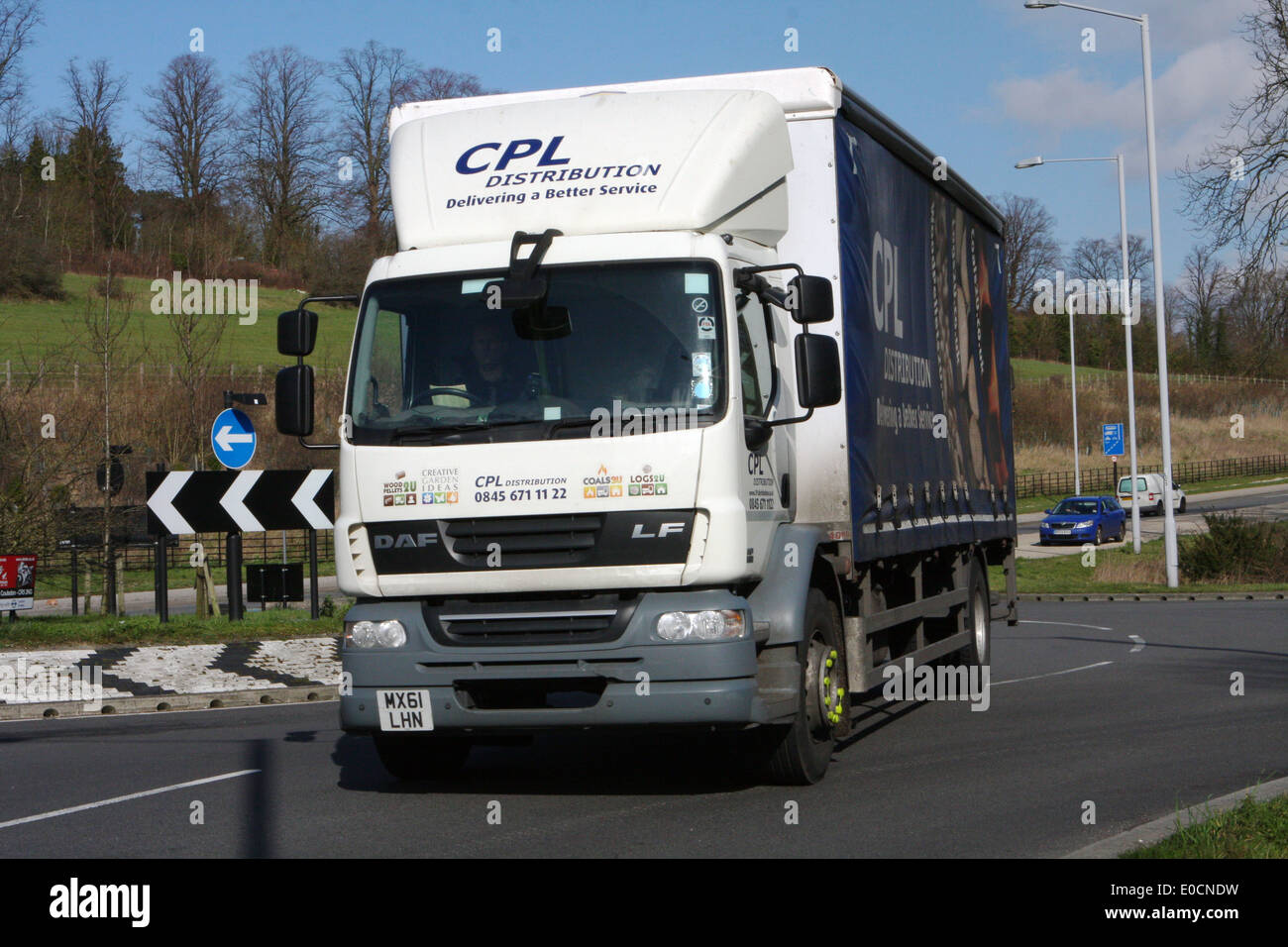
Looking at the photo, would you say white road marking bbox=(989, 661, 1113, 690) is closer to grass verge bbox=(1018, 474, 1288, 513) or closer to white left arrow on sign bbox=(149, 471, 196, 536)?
white left arrow on sign bbox=(149, 471, 196, 536)

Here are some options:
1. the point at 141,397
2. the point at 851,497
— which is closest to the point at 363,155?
the point at 141,397

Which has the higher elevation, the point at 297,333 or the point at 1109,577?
the point at 297,333

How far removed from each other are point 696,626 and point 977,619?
7.00m

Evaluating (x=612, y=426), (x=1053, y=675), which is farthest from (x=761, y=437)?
(x=1053, y=675)

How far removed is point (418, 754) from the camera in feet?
29.9

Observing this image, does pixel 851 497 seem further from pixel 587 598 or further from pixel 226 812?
pixel 226 812

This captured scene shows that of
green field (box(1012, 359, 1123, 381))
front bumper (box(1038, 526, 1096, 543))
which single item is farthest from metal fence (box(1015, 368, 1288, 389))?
front bumper (box(1038, 526, 1096, 543))

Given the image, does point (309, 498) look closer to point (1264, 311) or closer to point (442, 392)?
point (442, 392)

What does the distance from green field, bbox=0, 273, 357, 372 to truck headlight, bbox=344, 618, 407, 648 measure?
17406 millimetres

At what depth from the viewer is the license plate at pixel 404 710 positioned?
795cm

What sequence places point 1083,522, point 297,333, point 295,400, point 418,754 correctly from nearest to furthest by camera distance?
point 297,333, point 295,400, point 418,754, point 1083,522

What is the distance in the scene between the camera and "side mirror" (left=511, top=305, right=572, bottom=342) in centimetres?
810

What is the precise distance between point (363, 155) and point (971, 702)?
46800mm

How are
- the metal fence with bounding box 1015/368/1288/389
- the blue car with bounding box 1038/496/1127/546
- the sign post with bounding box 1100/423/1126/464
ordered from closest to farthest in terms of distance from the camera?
1. the sign post with bounding box 1100/423/1126/464
2. the blue car with bounding box 1038/496/1127/546
3. the metal fence with bounding box 1015/368/1288/389
